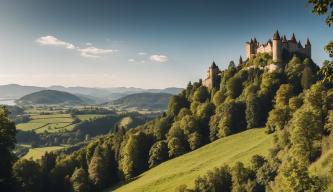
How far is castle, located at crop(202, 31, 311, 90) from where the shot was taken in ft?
375

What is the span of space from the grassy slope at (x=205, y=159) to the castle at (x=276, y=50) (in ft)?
107

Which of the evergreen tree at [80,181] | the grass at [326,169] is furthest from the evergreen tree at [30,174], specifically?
the grass at [326,169]

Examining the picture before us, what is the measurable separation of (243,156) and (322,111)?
16712 mm

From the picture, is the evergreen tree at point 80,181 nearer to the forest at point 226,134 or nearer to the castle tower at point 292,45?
the forest at point 226,134

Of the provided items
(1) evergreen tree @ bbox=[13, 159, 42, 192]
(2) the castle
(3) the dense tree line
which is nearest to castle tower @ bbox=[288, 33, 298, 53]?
(2) the castle

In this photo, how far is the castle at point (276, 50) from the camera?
11431 centimetres

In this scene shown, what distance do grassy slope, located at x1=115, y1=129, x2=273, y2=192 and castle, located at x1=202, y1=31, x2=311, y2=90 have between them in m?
32.6

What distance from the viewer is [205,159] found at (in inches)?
3248

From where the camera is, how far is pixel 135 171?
336ft

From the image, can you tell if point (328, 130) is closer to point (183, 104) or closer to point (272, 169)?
point (272, 169)

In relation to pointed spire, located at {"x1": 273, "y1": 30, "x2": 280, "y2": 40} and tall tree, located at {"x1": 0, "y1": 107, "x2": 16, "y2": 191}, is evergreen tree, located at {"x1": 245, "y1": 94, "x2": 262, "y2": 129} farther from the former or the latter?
tall tree, located at {"x1": 0, "y1": 107, "x2": 16, "y2": 191}

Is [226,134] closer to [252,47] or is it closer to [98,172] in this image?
[98,172]

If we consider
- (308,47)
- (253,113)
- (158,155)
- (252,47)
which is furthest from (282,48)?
(158,155)

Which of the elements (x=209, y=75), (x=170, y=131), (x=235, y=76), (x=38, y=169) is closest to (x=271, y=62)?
(x=235, y=76)
